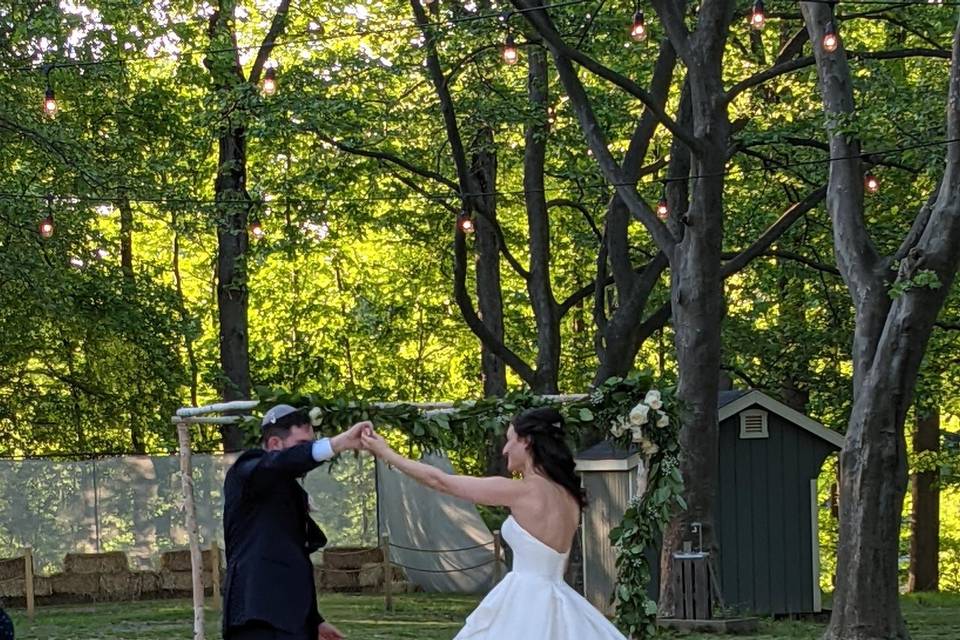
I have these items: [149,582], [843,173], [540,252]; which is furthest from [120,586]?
[843,173]

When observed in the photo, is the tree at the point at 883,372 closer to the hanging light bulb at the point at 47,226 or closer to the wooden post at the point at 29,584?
the hanging light bulb at the point at 47,226

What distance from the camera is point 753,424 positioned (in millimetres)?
18875

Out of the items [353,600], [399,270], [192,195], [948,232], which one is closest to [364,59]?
[192,195]

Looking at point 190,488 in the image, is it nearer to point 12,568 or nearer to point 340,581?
point 12,568

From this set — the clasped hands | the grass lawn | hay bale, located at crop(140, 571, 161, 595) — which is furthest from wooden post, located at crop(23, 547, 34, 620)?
the clasped hands

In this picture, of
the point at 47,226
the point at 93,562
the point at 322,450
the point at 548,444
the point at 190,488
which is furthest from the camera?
the point at 93,562

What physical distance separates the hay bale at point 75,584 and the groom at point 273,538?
15695 mm

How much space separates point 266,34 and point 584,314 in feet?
36.6

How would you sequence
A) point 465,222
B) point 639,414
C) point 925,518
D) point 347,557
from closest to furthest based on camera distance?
point 639,414 < point 465,222 < point 347,557 < point 925,518

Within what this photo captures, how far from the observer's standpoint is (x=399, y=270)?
3219 cm

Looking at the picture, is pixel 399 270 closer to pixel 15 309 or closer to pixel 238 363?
pixel 238 363

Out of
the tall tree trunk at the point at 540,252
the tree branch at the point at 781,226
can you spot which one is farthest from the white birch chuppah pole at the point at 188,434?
the tall tree trunk at the point at 540,252

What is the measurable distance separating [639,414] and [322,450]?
365cm

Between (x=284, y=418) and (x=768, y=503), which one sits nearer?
(x=284, y=418)
